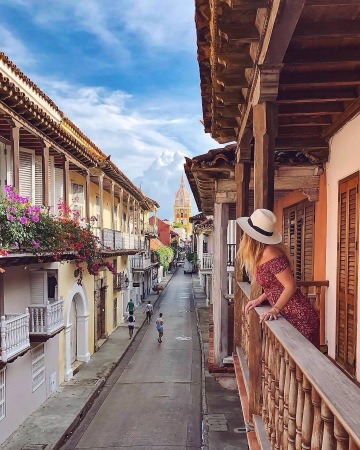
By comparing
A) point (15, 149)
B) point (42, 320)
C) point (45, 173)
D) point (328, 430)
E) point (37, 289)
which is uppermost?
point (15, 149)

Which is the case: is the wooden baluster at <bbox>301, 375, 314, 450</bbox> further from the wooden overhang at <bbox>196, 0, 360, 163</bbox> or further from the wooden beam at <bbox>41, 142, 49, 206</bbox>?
the wooden beam at <bbox>41, 142, 49, 206</bbox>

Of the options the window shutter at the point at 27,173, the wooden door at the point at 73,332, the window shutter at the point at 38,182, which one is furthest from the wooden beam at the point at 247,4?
the wooden door at the point at 73,332

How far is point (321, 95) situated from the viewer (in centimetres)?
479

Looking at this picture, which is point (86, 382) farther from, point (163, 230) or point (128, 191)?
point (163, 230)

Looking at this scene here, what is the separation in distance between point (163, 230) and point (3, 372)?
66066mm

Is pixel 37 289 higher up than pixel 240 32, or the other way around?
pixel 240 32

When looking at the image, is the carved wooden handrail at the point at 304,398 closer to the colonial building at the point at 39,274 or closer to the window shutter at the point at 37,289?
the colonial building at the point at 39,274

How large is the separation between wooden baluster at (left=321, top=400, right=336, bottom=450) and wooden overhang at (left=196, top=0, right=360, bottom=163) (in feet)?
7.56

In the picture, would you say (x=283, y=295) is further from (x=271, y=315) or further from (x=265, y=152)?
(x=265, y=152)

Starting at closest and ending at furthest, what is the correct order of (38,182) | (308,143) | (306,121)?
(306,121) < (308,143) < (38,182)

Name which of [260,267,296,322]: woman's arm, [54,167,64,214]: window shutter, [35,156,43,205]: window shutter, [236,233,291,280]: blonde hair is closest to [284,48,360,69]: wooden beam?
[236,233,291,280]: blonde hair

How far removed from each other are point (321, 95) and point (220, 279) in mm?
6199

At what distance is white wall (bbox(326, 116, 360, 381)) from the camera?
528 centimetres

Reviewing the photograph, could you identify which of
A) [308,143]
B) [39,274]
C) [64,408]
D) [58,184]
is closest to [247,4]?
[308,143]
